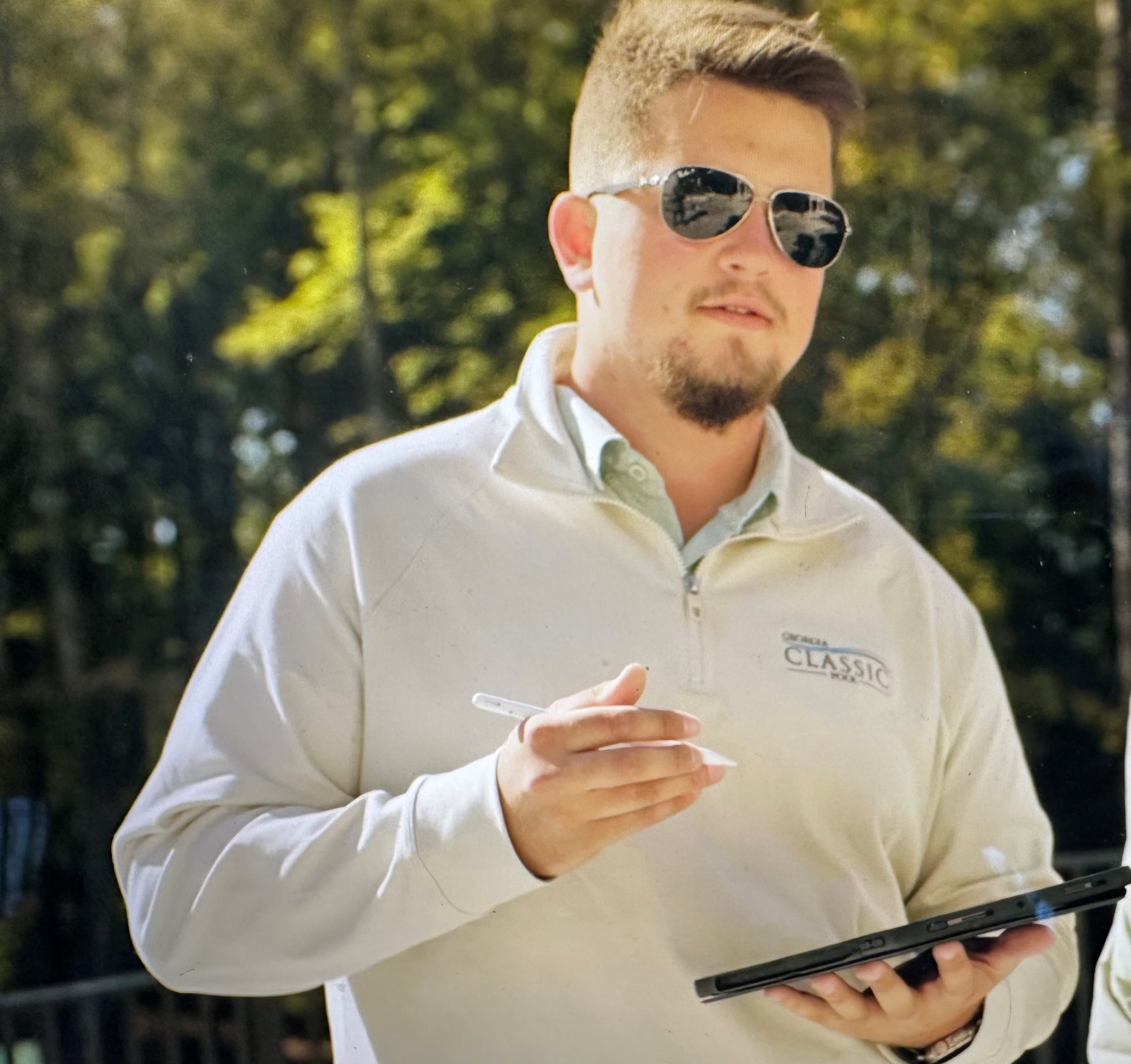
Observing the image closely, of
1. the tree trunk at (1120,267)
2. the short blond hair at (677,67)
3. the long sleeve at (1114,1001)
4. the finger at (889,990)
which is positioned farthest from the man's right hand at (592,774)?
the tree trunk at (1120,267)

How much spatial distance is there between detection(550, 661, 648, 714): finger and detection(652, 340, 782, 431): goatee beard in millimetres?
496

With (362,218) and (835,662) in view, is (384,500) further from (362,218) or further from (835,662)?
(835,662)

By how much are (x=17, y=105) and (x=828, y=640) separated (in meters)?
1.31

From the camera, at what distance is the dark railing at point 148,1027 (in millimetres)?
1839

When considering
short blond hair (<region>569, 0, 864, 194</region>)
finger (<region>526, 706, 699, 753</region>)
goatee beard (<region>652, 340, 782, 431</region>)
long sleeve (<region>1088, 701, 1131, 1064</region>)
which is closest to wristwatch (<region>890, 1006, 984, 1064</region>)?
long sleeve (<region>1088, 701, 1131, 1064</region>)

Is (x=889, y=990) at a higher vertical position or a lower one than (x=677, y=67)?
lower

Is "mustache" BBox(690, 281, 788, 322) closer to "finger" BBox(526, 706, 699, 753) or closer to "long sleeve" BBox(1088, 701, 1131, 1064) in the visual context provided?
"finger" BBox(526, 706, 699, 753)

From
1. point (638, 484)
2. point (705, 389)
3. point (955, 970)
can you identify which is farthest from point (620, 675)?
point (955, 970)

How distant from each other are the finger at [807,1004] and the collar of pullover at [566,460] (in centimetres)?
56

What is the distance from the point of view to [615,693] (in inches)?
55.3

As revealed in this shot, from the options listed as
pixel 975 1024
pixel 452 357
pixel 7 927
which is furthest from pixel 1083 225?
pixel 7 927

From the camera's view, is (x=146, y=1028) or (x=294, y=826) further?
(x=146, y=1028)

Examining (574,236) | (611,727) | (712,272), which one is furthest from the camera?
(574,236)

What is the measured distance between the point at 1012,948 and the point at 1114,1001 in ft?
1.15
